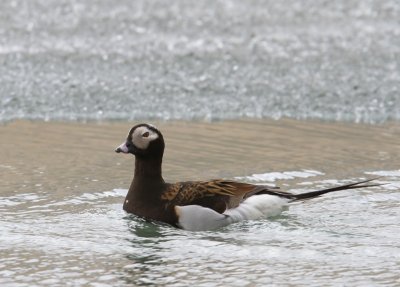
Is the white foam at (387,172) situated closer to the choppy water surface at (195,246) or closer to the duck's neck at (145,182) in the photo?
the choppy water surface at (195,246)

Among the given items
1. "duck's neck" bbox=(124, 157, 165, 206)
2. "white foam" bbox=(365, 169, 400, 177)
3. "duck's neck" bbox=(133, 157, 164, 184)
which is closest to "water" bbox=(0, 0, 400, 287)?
"white foam" bbox=(365, 169, 400, 177)

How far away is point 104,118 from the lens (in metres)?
14.5

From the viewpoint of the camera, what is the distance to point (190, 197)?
928 centimetres

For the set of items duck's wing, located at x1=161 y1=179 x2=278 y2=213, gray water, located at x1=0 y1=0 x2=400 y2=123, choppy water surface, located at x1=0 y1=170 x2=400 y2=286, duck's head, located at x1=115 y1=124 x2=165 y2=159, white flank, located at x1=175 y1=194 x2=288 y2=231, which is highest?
gray water, located at x1=0 y1=0 x2=400 y2=123

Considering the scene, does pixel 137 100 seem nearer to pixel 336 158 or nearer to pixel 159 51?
pixel 159 51

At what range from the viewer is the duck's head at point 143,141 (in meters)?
9.63

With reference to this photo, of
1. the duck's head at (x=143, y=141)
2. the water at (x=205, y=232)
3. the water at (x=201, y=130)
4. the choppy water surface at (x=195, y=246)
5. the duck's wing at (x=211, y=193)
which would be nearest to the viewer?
the choppy water surface at (x=195, y=246)

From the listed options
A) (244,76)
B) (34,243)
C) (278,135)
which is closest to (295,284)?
(34,243)

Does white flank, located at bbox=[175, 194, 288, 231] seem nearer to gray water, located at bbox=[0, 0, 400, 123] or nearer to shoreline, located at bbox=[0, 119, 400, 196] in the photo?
shoreline, located at bbox=[0, 119, 400, 196]

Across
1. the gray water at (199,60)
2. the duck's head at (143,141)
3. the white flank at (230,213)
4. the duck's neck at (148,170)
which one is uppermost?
the gray water at (199,60)

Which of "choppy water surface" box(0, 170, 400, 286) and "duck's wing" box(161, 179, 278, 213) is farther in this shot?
"duck's wing" box(161, 179, 278, 213)

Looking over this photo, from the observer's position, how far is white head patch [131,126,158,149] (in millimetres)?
9633

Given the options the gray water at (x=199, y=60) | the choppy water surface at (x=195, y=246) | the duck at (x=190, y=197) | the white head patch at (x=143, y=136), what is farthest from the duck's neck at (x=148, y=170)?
the gray water at (x=199, y=60)

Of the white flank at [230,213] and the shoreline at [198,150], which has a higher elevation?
the shoreline at [198,150]
